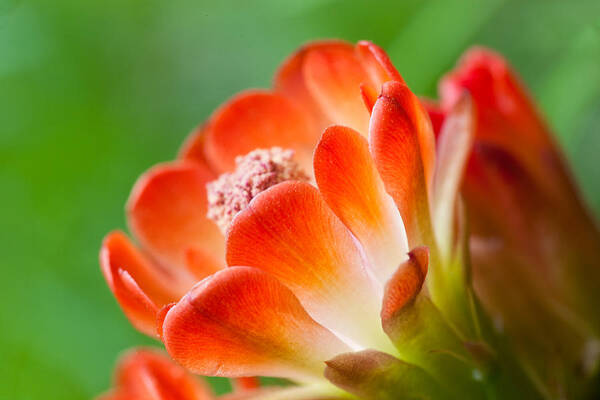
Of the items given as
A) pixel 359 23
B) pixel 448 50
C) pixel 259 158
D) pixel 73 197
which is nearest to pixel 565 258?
pixel 259 158

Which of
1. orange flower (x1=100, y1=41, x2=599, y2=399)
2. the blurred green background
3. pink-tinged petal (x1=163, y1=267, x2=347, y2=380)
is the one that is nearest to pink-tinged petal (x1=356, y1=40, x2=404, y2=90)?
orange flower (x1=100, y1=41, x2=599, y2=399)

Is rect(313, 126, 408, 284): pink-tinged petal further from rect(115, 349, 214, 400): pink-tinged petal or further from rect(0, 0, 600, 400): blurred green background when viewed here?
rect(0, 0, 600, 400): blurred green background

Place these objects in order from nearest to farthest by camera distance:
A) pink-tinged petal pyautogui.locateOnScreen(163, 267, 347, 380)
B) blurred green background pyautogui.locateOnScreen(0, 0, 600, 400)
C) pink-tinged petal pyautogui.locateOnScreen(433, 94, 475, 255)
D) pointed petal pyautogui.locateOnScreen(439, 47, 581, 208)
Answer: pink-tinged petal pyautogui.locateOnScreen(163, 267, 347, 380), pink-tinged petal pyautogui.locateOnScreen(433, 94, 475, 255), pointed petal pyautogui.locateOnScreen(439, 47, 581, 208), blurred green background pyautogui.locateOnScreen(0, 0, 600, 400)

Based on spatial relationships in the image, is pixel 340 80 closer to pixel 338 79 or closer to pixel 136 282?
pixel 338 79

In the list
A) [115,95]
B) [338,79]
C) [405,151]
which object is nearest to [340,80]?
[338,79]

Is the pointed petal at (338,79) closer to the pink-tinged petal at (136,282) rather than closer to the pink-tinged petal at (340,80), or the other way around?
the pink-tinged petal at (340,80)
